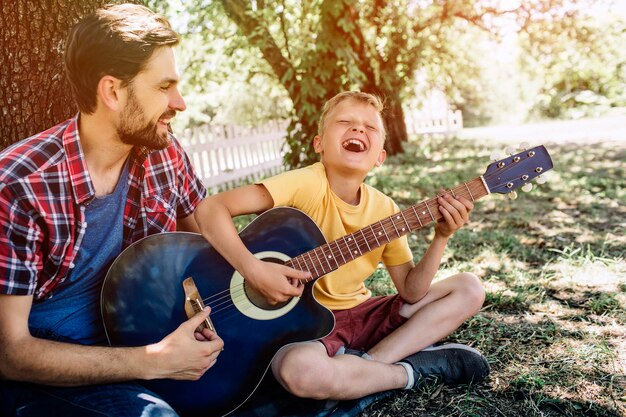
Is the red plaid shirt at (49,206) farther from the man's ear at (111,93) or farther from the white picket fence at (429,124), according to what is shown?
the white picket fence at (429,124)

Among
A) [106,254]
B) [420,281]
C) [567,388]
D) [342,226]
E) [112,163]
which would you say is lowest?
[567,388]

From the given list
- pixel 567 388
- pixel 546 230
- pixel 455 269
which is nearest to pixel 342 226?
pixel 567 388

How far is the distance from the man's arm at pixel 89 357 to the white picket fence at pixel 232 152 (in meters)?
6.74

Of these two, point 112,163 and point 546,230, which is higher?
point 112,163

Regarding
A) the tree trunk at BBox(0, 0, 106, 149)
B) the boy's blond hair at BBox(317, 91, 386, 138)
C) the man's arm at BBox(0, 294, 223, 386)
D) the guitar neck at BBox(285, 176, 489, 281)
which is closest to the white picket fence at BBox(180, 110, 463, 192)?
the boy's blond hair at BBox(317, 91, 386, 138)

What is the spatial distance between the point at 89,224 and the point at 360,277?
4.19 feet

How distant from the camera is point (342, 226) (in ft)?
8.29

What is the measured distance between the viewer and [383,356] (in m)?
2.46

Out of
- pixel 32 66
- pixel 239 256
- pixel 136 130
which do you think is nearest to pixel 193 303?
pixel 239 256

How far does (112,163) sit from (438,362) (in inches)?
67.6

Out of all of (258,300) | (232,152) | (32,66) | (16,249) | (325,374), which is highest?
(32,66)

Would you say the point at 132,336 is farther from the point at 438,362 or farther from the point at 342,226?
the point at 438,362

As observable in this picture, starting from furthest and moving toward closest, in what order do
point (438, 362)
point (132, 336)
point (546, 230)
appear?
point (546, 230)
point (438, 362)
point (132, 336)

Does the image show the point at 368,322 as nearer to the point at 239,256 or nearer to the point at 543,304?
the point at 239,256
